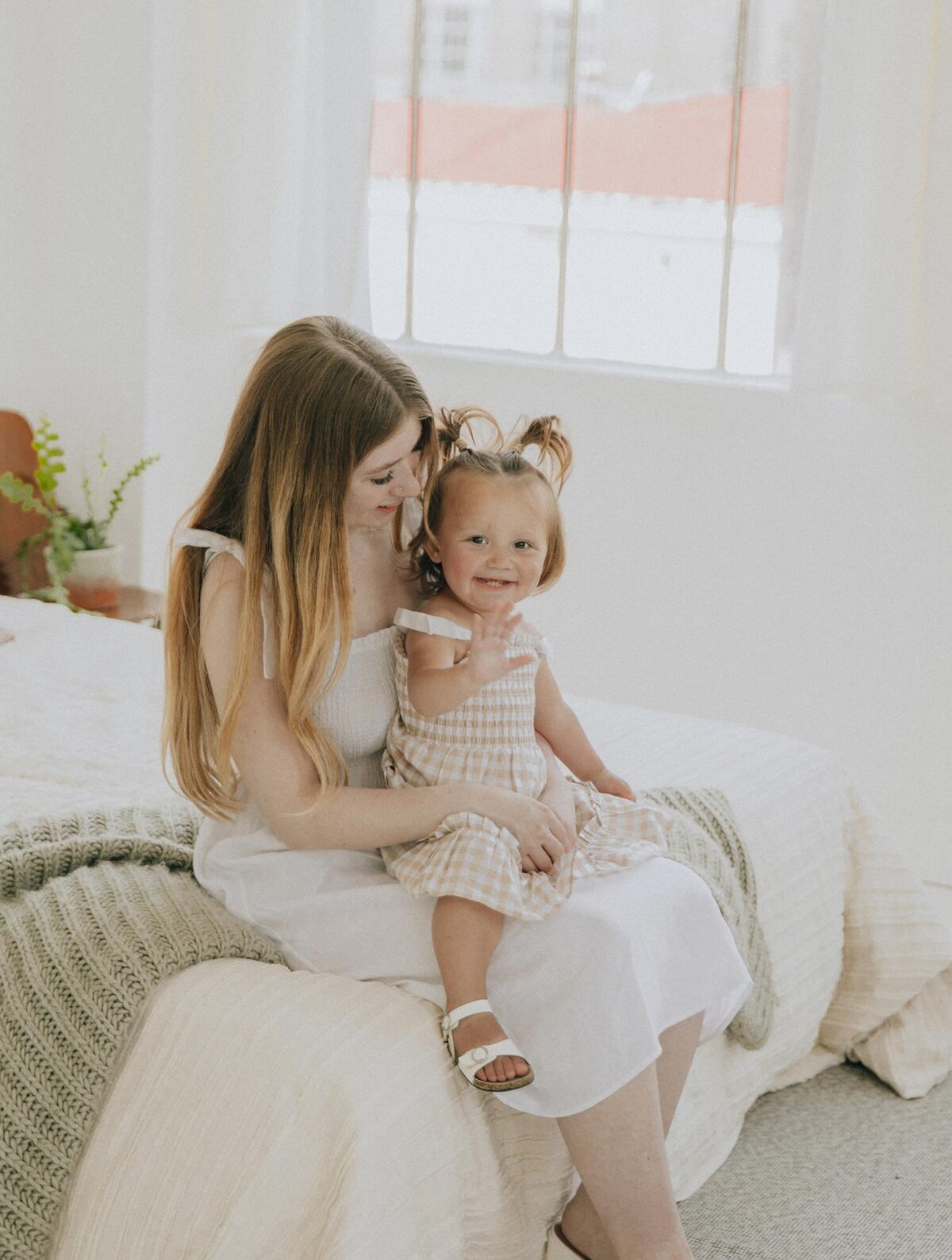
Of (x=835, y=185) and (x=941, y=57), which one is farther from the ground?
(x=941, y=57)

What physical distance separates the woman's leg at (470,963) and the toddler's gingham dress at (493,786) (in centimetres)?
2

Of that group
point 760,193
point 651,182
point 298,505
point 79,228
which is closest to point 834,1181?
point 298,505

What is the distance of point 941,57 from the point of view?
2713 mm

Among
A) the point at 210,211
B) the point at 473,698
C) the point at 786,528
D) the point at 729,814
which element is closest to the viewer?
the point at 473,698

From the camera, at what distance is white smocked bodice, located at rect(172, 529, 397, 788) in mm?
1636

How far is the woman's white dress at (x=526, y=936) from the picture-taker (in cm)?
143

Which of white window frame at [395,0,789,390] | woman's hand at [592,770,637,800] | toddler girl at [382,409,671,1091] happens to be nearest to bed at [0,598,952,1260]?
toddler girl at [382,409,671,1091]

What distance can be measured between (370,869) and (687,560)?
1819 mm

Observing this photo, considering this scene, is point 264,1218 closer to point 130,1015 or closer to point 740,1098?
point 130,1015

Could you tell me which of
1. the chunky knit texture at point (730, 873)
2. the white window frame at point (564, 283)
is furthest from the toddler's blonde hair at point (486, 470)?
the white window frame at point (564, 283)

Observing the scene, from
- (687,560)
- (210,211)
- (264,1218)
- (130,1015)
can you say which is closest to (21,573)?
(210,211)

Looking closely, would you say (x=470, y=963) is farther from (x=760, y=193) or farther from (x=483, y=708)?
(x=760, y=193)

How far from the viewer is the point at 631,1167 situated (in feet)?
4.70

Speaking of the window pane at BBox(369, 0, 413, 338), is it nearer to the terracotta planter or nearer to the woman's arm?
the terracotta planter
